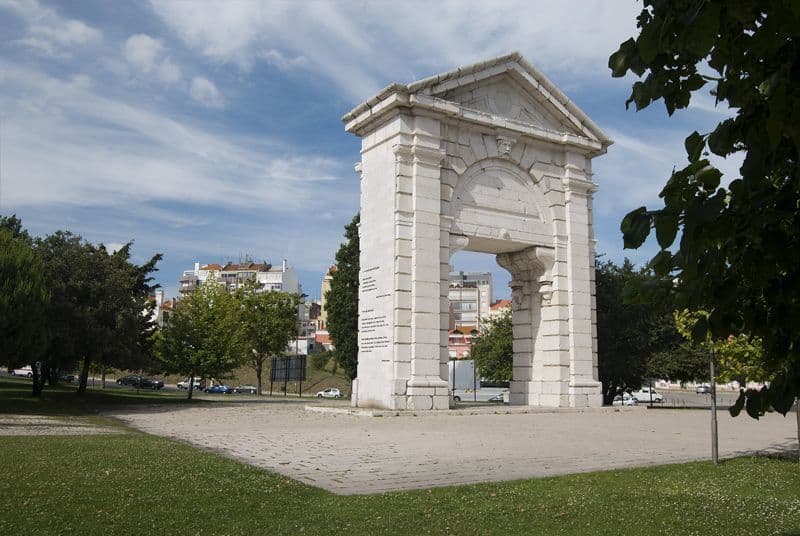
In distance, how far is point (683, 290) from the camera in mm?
3115

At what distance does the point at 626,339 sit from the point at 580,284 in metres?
Result: 7.15

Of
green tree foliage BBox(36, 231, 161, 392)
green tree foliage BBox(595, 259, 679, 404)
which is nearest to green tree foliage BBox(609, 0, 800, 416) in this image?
green tree foliage BBox(36, 231, 161, 392)

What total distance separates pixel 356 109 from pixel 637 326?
17158 mm

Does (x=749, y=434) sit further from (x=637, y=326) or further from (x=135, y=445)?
(x=637, y=326)

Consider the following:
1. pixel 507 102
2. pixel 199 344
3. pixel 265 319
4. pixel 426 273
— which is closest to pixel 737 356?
pixel 426 273

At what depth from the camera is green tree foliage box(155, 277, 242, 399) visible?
113 ft

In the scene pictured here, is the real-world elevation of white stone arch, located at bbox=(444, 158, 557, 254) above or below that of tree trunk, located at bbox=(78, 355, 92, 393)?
above

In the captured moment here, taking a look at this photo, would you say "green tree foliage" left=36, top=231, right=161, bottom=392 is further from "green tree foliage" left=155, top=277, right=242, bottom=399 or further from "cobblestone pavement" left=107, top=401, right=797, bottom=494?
"cobblestone pavement" left=107, top=401, right=797, bottom=494

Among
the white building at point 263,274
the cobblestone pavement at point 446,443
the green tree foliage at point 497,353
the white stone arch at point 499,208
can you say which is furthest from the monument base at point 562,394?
the white building at point 263,274

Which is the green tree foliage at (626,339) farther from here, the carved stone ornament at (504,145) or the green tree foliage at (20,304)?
the green tree foliage at (20,304)

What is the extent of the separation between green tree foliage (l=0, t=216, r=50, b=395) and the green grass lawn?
47.1ft

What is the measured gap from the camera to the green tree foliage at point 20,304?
22.3 metres

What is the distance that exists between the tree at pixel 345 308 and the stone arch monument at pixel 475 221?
13624 mm

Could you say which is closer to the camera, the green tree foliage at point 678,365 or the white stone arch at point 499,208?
the white stone arch at point 499,208
